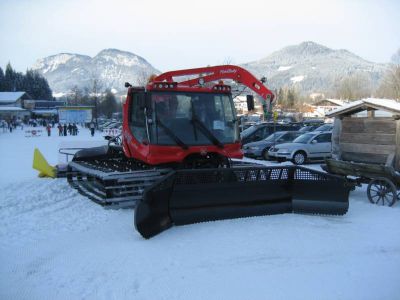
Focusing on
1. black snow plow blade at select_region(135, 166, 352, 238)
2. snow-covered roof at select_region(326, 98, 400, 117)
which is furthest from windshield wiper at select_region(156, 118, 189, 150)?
snow-covered roof at select_region(326, 98, 400, 117)

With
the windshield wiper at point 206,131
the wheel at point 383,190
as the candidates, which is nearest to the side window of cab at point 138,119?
the windshield wiper at point 206,131

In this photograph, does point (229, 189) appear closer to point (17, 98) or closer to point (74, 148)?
point (74, 148)

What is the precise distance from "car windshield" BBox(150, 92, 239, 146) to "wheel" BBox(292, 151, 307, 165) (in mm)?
9659

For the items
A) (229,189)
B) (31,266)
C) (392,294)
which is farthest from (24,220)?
(392,294)

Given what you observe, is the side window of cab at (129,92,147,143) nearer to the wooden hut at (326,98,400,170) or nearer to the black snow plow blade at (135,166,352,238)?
the black snow plow blade at (135,166,352,238)

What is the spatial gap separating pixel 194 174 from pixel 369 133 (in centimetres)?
504

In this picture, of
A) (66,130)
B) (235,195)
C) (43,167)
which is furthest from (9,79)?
(235,195)

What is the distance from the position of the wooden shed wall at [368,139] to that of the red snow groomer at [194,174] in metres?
2.49

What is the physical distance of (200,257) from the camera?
5.55 m

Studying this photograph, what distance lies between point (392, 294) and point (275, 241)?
6.29 feet

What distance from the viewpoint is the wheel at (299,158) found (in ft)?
58.2

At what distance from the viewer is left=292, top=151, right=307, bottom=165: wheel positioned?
1775cm

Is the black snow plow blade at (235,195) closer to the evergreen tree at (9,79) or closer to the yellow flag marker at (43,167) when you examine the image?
the yellow flag marker at (43,167)

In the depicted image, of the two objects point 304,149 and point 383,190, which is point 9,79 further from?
point 383,190
